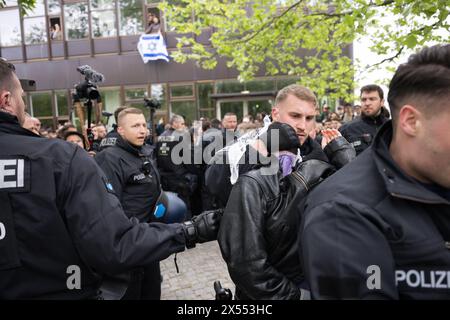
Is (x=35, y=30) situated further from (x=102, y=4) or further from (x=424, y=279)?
(x=424, y=279)

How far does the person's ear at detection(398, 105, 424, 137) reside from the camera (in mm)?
1427

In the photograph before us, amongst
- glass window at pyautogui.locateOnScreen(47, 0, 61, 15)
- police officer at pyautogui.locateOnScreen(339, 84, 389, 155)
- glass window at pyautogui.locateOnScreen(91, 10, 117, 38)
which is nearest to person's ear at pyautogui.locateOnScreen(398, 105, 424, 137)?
police officer at pyautogui.locateOnScreen(339, 84, 389, 155)

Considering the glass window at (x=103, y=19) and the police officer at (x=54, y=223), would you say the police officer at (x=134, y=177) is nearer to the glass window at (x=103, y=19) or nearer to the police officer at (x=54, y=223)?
the police officer at (x=54, y=223)

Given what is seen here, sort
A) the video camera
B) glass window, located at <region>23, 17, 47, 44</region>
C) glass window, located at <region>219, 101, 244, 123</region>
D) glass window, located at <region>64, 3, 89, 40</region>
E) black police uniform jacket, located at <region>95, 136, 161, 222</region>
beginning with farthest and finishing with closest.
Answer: glass window, located at <region>23, 17, 47, 44</region>, glass window, located at <region>64, 3, 89, 40</region>, glass window, located at <region>219, 101, 244, 123</region>, the video camera, black police uniform jacket, located at <region>95, 136, 161, 222</region>

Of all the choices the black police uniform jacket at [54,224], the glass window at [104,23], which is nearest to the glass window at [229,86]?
the glass window at [104,23]

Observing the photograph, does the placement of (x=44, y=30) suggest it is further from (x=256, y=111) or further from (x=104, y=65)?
(x=256, y=111)

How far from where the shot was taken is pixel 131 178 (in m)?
3.93

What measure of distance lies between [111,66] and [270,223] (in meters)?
17.3

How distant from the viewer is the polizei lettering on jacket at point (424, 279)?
52.6 inches

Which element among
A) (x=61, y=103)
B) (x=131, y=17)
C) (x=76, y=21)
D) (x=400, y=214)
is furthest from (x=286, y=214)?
(x=76, y=21)

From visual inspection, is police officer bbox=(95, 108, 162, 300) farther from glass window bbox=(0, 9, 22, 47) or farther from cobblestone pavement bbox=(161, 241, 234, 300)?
glass window bbox=(0, 9, 22, 47)

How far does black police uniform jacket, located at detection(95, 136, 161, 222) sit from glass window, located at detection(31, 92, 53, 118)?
1672 centimetres

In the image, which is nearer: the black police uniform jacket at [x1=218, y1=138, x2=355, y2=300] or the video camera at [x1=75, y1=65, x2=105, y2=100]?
the black police uniform jacket at [x1=218, y1=138, x2=355, y2=300]
